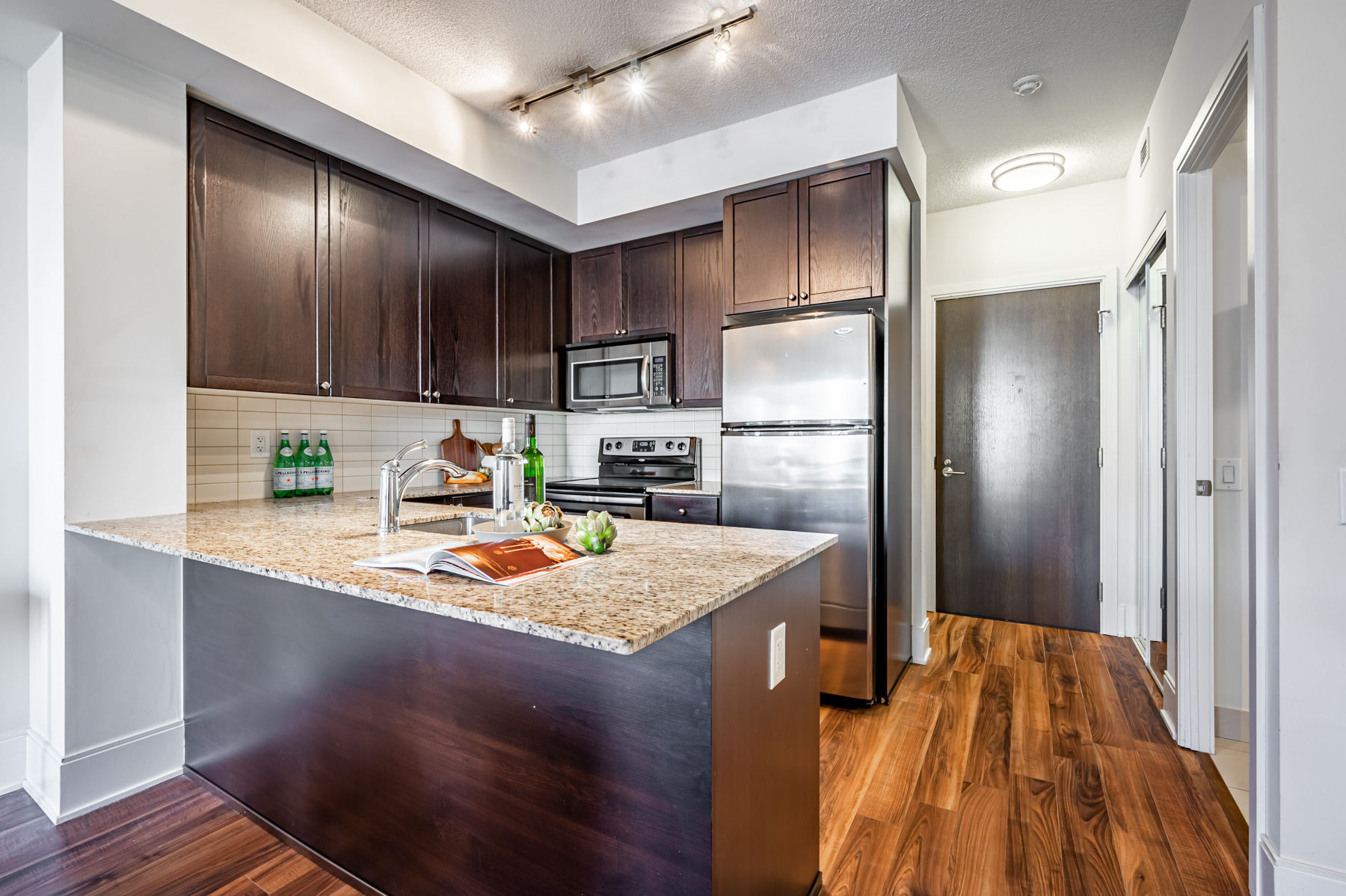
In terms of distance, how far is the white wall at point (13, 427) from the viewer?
6.54 ft

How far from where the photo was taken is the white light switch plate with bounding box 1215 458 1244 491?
2.17m

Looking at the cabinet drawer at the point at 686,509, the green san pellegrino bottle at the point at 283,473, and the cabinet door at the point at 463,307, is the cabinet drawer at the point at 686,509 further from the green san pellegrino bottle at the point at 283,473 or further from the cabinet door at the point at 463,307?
the green san pellegrino bottle at the point at 283,473

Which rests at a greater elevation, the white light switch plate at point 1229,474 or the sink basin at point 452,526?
the white light switch plate at point 1229,474

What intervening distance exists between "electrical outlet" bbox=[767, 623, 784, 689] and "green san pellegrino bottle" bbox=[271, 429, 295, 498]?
2.37 m

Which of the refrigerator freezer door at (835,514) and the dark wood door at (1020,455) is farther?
the dark wood door at (1020,455)

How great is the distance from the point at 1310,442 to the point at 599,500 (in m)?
2.66

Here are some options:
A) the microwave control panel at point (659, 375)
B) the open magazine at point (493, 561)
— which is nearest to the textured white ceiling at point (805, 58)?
the microwave control panel at point (659, 375)

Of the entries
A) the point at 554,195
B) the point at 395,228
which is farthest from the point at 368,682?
the point at 554,195

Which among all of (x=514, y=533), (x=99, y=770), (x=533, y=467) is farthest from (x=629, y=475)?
(x=99, y=770)

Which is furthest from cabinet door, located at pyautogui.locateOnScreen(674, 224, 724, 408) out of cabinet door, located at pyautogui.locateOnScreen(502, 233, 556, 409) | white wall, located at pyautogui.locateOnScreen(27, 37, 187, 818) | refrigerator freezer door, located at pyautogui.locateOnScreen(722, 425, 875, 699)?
white wall, located at pyautogui.locateOnScreen(27, 37, 187, 818)

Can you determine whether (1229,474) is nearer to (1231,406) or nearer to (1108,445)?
(1231,406)

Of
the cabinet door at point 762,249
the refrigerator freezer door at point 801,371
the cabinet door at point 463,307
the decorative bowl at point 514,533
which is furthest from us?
the cabinet door at point 463,307

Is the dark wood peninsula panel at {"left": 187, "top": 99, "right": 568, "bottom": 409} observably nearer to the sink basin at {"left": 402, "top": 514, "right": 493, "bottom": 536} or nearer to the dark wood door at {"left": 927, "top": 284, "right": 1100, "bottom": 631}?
the sink basin at {"left": 402, "top": 514, "right": 493, "bottom": 536}

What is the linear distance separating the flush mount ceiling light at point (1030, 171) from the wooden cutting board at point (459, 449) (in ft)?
10.8
